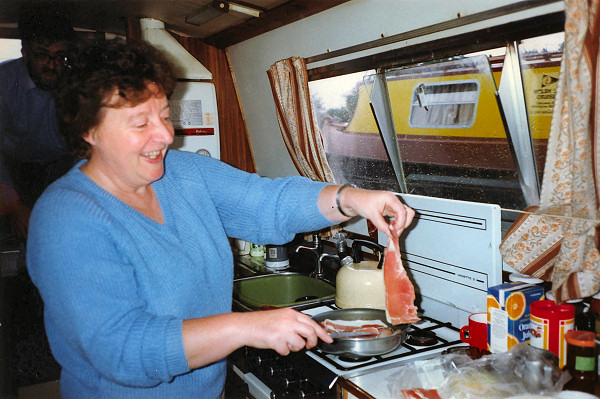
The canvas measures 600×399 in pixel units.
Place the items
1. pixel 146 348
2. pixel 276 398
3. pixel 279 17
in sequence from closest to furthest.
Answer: pixel 146 348
pixel 276 398
pixel 279 17

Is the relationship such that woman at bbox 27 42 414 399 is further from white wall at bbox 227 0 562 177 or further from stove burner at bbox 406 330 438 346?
white wall at bbox 227 0 562 177

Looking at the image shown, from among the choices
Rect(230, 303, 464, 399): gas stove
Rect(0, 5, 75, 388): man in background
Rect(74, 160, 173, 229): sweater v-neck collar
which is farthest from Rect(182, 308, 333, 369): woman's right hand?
Rect(0, 5, 75, 388): man in background

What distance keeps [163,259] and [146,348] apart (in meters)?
0.27

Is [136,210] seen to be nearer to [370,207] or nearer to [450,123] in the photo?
[370,207]

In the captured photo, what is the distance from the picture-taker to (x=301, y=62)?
301cm

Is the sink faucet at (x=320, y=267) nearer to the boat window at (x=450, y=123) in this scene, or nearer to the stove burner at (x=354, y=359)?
the boat window at (x=450, y=123)

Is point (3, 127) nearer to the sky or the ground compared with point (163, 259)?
nearer to the sky

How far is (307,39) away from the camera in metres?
2.89

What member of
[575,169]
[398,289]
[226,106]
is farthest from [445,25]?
[226,106]

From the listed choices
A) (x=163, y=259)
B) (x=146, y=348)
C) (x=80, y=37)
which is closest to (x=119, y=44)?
(x=163, y=259)

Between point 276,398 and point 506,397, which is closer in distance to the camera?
point 506,397

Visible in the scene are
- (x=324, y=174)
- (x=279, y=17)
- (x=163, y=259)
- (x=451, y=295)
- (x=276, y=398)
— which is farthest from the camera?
(x=324, y=174)

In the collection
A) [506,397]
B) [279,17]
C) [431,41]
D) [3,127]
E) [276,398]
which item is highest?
[279,17]

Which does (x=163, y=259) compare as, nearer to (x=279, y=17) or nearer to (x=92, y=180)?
(x=92, y=180)
